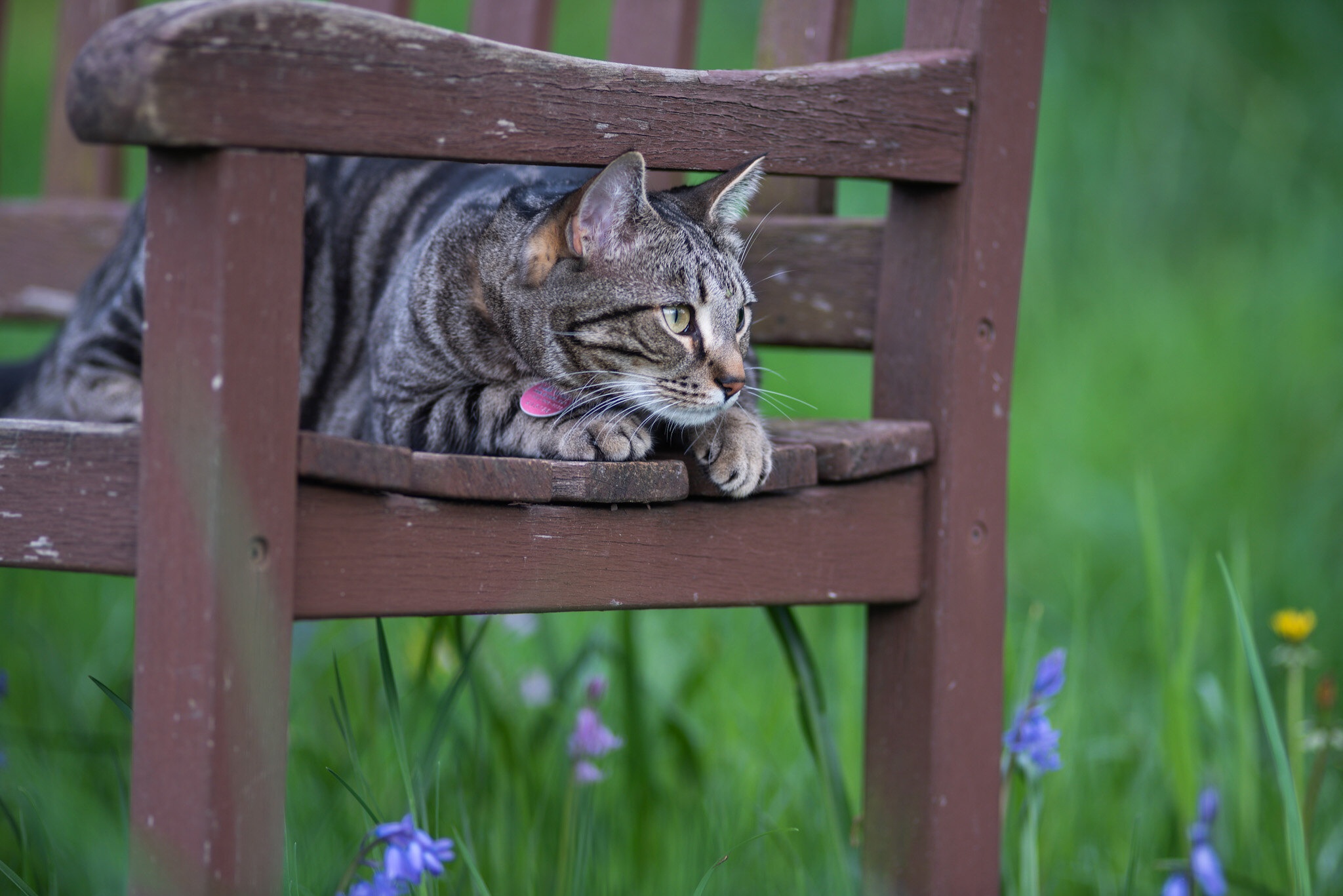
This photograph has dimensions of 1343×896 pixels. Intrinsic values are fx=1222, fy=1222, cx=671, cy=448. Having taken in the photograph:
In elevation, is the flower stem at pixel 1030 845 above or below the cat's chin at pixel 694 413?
below

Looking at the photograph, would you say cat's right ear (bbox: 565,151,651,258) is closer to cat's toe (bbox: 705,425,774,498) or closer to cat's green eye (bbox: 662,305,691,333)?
cat's green eye (bbox: 662,305,691,333)

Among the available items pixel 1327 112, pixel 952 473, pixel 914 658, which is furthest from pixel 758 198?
pixel 1327 112

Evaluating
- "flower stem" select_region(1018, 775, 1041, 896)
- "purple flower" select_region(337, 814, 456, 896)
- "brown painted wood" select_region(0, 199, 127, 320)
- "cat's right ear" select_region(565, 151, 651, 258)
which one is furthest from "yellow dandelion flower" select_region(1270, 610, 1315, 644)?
"brown painted wood" select_region(0, 199, 127, 320)

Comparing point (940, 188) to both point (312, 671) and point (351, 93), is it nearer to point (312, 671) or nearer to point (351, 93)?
point (351, 93)

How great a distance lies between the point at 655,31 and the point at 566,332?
0.67m

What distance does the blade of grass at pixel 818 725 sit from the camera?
4.80 ft

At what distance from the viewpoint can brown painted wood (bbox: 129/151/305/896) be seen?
90 centimetres

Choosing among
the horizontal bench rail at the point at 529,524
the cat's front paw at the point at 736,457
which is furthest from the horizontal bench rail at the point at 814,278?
the cat's front paw at the point at 736,457

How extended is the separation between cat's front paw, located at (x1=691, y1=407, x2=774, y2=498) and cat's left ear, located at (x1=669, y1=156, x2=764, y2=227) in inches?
10.8

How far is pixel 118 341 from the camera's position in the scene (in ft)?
5.47

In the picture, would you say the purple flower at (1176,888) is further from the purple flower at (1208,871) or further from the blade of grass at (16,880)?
the blade of grass at (16,880)

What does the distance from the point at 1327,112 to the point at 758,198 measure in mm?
2994

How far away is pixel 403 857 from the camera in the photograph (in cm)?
104

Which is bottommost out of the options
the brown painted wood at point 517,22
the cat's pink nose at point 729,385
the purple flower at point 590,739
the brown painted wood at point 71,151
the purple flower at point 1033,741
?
the purple flower at point 590,739
